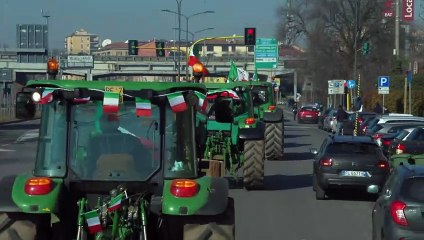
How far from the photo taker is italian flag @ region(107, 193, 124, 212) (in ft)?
24.5

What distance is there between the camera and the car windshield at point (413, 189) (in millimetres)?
10469

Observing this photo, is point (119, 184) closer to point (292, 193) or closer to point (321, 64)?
point (292, 193)

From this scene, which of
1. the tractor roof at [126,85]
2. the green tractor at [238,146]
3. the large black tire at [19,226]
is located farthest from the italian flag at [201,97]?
the green tractor at [238,146]

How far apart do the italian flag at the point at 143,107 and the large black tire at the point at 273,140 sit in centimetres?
2149

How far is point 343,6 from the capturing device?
83438mm

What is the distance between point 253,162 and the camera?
20.0m

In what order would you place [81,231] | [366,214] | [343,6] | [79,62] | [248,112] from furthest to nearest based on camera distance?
[343,6] < [79,62] < [248,112] < [366,214] < [81,231]

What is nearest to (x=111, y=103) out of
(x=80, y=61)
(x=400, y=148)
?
(x=400, y=148)

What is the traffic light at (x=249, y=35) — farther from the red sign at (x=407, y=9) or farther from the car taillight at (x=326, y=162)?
the car taillight at (x=326, y=162)

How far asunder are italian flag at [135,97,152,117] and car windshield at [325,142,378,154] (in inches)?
467

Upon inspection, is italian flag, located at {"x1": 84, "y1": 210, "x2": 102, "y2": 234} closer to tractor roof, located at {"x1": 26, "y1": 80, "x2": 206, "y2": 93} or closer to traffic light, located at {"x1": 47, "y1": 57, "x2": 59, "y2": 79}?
tractor roof, located at {"x1": 26, "y1": 80, "x2": 206, "y2": 93}

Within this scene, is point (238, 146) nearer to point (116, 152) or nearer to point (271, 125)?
point (271, 125)

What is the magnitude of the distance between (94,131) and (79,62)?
6469 centimetres

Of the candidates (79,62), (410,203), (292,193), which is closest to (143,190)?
(410,203)
